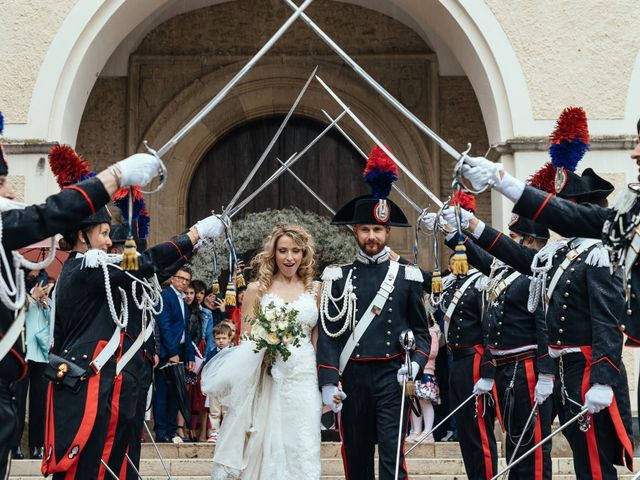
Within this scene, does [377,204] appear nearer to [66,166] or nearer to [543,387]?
[543,387]

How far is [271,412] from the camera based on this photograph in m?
7.50

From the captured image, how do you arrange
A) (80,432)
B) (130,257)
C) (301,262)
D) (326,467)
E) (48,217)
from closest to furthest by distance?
(48,217)
(130,257)
(80,432)
(301,262)
(326,467)

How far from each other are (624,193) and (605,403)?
1.45 meters

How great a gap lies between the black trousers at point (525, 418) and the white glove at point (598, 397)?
1271 mm

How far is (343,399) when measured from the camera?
7.02 metres

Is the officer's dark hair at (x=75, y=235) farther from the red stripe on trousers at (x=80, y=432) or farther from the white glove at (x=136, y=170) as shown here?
the white glove at (x=136, y=170)

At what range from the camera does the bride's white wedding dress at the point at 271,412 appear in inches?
289

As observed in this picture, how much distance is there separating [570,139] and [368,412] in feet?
6.78

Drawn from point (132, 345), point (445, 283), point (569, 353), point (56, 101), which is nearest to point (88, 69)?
point (56, 101)

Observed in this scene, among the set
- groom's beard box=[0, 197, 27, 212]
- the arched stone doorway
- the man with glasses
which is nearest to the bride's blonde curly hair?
groom's beard box=[0, 197, 27, 212]

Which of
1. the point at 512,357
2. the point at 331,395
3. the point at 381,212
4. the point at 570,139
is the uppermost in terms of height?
the point at 570,139

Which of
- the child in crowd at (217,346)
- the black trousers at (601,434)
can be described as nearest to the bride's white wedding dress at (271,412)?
the black trousers at (601,434)

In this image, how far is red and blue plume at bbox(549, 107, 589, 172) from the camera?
6.77m

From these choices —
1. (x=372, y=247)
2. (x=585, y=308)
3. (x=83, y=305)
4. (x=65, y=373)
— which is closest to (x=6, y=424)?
(x=65, y=373)
